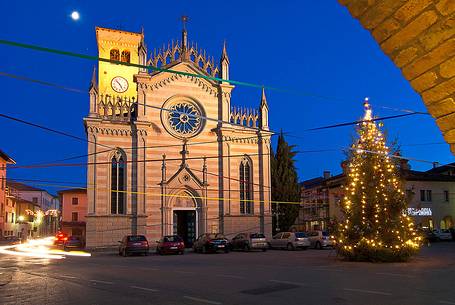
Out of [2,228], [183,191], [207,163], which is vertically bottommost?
[2,228]

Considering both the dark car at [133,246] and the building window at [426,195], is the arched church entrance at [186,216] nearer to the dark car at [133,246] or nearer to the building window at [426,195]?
the dark car at [133,246]

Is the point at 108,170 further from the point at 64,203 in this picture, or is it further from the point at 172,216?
the point at 64,203

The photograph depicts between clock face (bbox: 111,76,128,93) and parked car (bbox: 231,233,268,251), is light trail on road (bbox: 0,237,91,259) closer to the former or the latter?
parked car (bbox: 231,233,268,251)

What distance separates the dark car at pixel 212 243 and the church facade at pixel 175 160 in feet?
14.9

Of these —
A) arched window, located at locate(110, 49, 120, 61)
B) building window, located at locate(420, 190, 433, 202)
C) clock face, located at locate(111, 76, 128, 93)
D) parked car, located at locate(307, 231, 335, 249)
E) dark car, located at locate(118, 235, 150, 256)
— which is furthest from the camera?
arched window, located at locate(110, 49, 120, 61)

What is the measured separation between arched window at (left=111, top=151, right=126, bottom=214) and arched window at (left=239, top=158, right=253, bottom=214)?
387 inches

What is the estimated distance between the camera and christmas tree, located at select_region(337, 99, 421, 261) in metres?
21.2

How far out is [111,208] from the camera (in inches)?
1389

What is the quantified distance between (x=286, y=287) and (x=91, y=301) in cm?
517

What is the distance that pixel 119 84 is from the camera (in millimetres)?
55562

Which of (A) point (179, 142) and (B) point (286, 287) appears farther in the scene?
(A) point (179, 142)

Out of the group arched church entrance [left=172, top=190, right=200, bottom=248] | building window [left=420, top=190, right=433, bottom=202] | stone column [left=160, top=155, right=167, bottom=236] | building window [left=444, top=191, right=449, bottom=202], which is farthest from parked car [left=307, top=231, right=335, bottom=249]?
building window [left=444, top=191, right=449, bottom=202]

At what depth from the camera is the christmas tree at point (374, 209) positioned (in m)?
21.2

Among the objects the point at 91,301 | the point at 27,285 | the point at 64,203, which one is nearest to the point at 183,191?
the point at 27,285
